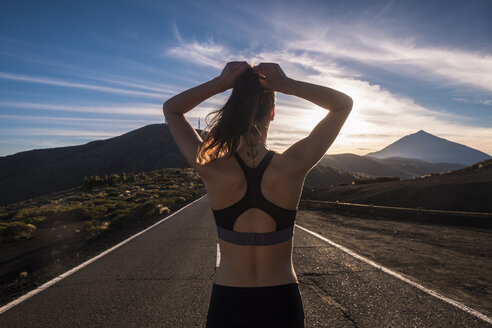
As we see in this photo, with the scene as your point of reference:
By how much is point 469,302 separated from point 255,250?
15.2 ft

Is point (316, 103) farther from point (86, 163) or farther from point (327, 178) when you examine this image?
point (86, 163)

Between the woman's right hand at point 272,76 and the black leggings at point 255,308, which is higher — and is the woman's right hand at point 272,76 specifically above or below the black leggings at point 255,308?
above

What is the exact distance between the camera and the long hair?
152 centimetres

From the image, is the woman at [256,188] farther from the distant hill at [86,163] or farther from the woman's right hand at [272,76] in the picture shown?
the distant hill at [86,163]

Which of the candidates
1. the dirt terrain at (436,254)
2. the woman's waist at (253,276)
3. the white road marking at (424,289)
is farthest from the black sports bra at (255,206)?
the dirt terrain at (436,254)

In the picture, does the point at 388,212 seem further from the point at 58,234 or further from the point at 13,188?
the point at 13,188

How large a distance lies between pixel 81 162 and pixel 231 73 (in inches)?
5671

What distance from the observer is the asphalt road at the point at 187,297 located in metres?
3.78

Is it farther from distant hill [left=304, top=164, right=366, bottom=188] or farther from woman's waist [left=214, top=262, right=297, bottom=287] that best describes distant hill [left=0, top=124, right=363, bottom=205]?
woman's waist [left=214, top=262, right=297, bottom=287]

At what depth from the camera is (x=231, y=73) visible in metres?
1.55

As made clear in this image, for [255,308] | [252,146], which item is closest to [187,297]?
[255,308]

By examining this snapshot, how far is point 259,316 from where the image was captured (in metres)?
1.51

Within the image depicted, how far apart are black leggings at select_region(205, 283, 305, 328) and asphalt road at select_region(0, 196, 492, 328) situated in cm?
243

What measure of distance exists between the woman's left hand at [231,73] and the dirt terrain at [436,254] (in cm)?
481
